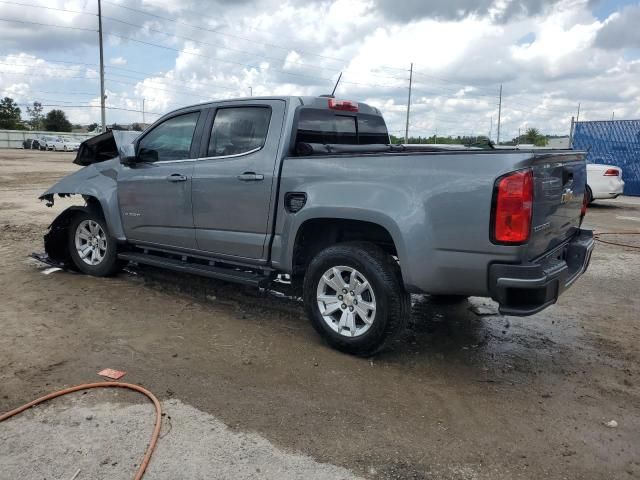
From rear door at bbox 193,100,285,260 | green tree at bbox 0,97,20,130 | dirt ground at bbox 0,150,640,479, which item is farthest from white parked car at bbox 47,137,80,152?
rear door at bbox 193,100,285,260

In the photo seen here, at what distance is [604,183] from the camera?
44.8 feet

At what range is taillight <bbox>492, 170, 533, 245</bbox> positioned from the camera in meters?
3.24

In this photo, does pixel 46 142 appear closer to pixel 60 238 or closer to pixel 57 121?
pixel 57 121

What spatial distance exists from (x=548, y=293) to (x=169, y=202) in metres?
3.49

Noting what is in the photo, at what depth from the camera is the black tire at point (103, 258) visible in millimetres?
5949

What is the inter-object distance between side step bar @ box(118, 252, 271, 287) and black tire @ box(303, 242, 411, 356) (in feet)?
1.94

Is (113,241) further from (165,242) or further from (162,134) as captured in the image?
(162,134)

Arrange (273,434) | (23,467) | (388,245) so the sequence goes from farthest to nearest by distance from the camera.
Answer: (388,245), (273,434), (23,467)

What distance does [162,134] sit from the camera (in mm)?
5410

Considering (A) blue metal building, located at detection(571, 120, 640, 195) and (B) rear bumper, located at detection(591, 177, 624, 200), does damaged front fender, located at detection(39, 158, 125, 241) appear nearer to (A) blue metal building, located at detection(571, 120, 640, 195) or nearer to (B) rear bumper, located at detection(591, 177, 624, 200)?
(B) rear bumper, located at detection(591, 177, 624, 200)

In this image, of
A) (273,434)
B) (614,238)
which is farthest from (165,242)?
(614,238)

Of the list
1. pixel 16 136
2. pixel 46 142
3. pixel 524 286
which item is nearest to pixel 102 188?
pixel 524 286

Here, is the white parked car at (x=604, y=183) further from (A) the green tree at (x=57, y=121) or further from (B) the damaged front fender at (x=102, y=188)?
(A) the green tree at (x=57, y=121)

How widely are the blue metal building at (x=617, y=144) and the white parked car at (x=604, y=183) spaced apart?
3.72 m
